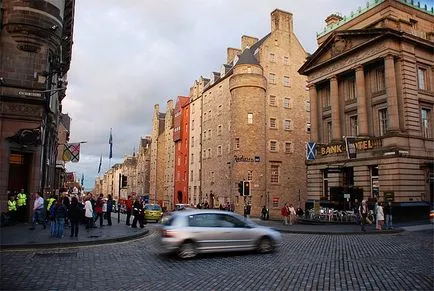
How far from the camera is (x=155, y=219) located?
3572cm

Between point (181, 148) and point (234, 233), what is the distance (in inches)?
2376

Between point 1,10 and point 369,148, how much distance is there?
27.8 m

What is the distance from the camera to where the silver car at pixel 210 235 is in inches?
502

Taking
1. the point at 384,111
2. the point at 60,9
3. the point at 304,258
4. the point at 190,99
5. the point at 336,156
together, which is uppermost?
the point at 190,99

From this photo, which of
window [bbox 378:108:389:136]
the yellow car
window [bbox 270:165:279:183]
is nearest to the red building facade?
window [bbox 270:165:279:183]

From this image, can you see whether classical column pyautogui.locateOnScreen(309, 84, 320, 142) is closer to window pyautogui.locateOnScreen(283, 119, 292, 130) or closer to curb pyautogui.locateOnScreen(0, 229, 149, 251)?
window pyautogui.locateOnScreen(283, 119, 292, 130)

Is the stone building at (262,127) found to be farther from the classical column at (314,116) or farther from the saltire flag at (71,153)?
the saltire flag at (71,153)

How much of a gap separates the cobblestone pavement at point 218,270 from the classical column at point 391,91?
18927mm

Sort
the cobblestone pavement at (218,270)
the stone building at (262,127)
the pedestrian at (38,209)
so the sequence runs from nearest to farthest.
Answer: the cobblestone pavement at (218,270), the pedestrian at (38,209), the stone building at (262,127)

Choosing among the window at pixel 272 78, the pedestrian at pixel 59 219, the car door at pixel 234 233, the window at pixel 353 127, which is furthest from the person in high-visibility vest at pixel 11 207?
the window at pixel 272 78

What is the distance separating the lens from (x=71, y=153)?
27891 mm

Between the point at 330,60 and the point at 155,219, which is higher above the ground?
the point at 330,60

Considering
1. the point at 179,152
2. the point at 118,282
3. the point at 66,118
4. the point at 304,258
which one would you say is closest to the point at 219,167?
the point at 179,152

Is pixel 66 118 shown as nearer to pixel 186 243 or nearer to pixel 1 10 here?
pixel 1 10
